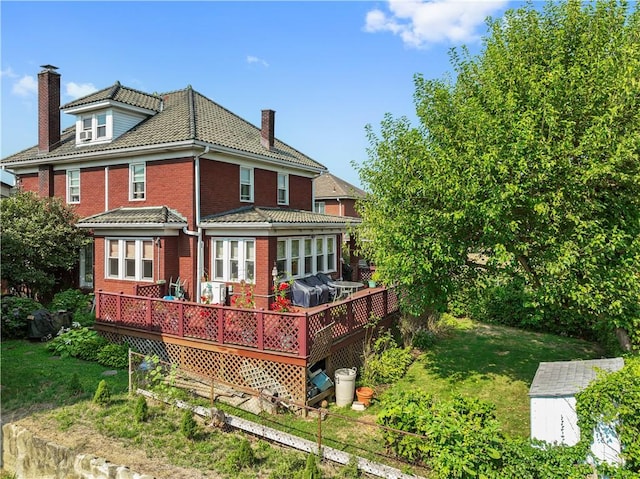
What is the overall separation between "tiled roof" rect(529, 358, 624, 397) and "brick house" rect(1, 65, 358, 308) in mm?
9875

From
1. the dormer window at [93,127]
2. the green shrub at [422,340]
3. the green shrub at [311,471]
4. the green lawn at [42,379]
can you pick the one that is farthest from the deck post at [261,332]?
the dormer window at [93,127]

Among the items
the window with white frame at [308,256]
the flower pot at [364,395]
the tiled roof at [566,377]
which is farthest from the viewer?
the window with white frame at [308,256]

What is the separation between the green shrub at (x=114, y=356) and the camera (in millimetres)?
12258

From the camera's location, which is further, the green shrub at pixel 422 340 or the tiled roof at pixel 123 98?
the tiled roof at pixel 123 98

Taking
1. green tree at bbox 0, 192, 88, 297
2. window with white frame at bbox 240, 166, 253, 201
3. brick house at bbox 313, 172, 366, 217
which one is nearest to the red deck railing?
green tree at bbox 0, 192, 88, 297

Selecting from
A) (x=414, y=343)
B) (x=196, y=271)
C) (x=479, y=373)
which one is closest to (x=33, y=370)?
(x=196, y=271)

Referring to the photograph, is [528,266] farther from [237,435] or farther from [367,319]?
[237,435]

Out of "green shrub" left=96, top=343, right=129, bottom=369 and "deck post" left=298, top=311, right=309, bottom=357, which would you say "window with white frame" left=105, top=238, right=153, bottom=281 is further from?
"deck post" left=298, top=311, right=309, bottom=357

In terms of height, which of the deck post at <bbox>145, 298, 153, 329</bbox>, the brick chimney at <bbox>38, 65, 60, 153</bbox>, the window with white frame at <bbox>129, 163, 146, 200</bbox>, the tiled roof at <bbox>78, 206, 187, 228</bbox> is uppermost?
the brick chimney at <bbox>38, 65, 60, 153</bbox>

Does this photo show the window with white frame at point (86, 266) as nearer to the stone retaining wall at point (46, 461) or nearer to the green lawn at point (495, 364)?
the stone retaining wall at point (46, 461)

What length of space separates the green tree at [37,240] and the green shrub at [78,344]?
5708 mm

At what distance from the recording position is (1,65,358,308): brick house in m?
16.4

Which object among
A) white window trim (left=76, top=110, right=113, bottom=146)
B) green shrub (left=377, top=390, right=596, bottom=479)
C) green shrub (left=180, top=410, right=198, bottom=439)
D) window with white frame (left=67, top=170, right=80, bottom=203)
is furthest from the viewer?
window with white frame (left=67, top=170, right=80, bottom=203)

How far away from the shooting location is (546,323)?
1814 centimetres
